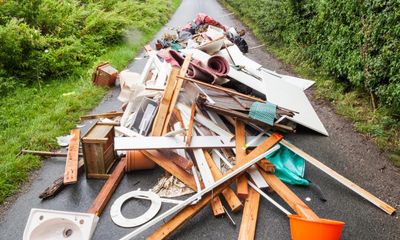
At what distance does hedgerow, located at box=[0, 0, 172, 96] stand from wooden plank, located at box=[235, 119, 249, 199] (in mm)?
5025

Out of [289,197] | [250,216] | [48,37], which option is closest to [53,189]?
[250,216]

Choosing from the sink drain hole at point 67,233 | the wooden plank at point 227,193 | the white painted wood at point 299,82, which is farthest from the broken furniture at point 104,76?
the sink drain hole at point 67,233

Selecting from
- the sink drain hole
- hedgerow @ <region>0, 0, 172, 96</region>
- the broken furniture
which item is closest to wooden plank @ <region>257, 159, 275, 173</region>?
the sink drain hole

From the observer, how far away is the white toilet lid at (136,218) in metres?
3.55

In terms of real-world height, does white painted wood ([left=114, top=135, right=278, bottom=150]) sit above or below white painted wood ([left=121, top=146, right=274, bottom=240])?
above

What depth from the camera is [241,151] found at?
4395mm

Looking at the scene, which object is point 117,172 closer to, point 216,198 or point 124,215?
point 124,215

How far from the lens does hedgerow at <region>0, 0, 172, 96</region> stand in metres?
6.76

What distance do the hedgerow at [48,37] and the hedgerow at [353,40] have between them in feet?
20.5

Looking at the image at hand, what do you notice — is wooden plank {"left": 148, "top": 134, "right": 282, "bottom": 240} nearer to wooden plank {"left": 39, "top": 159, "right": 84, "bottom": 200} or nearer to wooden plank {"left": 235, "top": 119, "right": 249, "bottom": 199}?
wooden plank {"left": 235, "top": 119, "right": 249, "bottom": 199}

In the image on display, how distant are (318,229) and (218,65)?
3994mm

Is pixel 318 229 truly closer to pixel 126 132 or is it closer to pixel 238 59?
pixel 126 132

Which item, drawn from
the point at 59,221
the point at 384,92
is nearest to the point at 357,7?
the point at 384,92

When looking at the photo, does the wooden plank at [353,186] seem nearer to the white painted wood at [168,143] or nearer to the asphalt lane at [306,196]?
the asphalt lane at [306,196]
